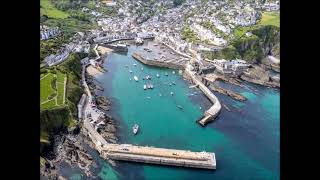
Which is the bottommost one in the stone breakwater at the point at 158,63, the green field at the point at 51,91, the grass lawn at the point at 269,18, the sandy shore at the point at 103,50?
the green field at the point at 51,91

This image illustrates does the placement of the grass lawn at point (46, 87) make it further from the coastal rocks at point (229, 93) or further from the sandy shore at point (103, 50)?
the coastal rocks at point (229, 93)

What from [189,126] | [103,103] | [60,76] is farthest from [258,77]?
[60,76]

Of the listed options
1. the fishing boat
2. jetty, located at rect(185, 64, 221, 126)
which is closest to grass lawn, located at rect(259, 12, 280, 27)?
jetty, located at rect(185, 64, 221, 126)

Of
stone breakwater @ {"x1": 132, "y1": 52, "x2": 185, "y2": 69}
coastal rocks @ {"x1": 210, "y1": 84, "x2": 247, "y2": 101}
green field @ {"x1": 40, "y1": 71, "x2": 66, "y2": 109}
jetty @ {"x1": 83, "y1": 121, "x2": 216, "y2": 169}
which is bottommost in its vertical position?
jetty @ {"x1": 83, "y1": 121, "x2": 216, "y2": 169}

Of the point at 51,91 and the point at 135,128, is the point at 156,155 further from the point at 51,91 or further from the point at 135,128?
the point at 51,91

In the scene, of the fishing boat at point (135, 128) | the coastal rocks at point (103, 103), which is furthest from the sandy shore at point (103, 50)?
the fishing boat at point (135, 128)

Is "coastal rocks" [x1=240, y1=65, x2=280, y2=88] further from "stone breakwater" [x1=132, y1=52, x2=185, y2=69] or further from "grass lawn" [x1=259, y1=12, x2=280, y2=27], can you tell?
"stone breakwater" [x1=132, y1=52, x2=185, y2=69]
